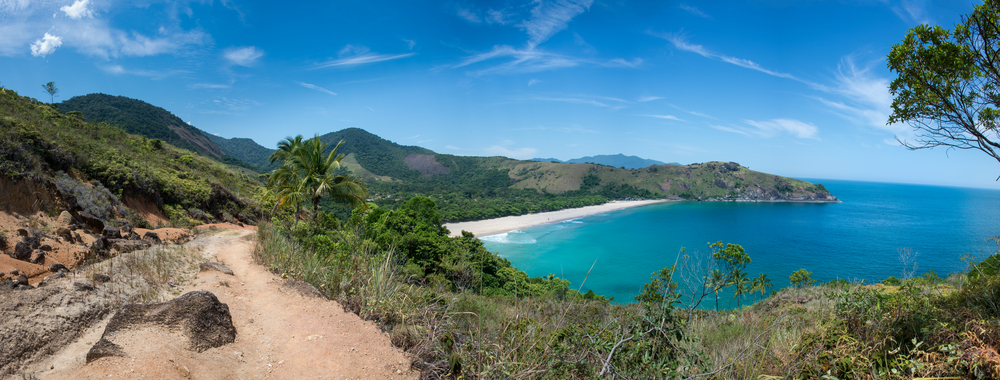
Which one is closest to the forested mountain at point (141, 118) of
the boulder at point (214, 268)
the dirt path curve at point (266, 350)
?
the boulder at point (214, 268)

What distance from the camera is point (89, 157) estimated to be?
14.1 metres

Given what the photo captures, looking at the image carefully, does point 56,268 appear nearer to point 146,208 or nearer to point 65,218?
point 65,218

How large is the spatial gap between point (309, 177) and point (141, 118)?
4095 inches

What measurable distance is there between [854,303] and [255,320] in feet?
22.4

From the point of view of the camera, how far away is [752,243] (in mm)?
53719

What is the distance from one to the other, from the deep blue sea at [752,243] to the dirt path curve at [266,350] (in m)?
22.2

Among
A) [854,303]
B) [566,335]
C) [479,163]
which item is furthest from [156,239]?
[479,163]

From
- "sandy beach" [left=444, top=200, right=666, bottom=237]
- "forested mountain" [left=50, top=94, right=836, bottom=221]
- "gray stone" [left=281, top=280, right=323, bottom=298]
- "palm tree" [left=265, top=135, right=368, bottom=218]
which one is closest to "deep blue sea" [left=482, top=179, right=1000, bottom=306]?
"sandy beach" [left=444, top=200, right=666, bottom=237]

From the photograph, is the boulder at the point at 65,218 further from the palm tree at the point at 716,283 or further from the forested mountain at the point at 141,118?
the forested mountain at the point at 141,118

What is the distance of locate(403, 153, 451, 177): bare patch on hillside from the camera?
588 ft

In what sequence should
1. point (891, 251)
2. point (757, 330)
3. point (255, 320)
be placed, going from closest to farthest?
point (757, 330), point (255, 320), point (891, 251)

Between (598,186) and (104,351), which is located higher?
(598,186)

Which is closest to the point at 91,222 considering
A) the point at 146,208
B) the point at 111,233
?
the point at 111,233

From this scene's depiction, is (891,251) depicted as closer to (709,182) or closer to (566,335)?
(566,335)
